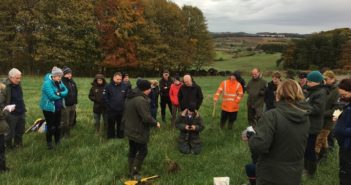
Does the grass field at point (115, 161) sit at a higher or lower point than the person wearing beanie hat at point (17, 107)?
lower

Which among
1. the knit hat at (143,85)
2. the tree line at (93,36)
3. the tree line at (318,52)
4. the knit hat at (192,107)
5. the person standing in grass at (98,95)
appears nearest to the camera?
the knit hat at (143,85)

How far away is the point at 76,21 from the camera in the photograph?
47312mm

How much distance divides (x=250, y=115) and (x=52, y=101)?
20.8 feet

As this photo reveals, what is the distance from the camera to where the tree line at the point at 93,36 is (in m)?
46.0

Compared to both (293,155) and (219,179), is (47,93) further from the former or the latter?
(293,155)

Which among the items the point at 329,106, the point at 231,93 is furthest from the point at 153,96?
the point at 329,106

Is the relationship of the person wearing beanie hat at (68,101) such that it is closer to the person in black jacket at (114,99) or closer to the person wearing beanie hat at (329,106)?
the person in black jacket at (114,99)

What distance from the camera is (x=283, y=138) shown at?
15.1 feet

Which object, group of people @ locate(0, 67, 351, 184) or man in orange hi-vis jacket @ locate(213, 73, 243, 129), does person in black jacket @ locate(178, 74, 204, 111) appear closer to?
group of people @ locate(0, 67, 351, 184)

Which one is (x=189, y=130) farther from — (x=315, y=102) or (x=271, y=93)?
(x=315, y=102)

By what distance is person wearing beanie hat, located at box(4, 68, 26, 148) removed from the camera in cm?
880

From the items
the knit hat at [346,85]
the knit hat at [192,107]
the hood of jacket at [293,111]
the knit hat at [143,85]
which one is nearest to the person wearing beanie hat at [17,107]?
the knit hat at [143,85]

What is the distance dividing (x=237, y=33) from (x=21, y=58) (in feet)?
303

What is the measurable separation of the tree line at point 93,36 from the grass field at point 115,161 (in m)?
37.9
